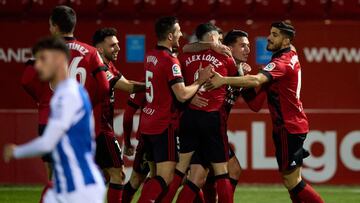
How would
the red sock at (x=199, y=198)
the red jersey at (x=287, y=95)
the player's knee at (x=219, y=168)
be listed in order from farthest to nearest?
the red sock at (x=199, y=198), the red jersey at (x=287, y=95), the player's knee at (x=219, y=168)

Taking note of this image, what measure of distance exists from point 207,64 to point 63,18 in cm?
150

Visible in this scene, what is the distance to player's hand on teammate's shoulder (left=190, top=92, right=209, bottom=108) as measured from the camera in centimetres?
877

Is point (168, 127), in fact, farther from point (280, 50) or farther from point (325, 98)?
point (325, 98)

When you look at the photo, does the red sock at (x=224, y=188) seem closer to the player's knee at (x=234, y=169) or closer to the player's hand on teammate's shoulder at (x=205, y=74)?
the player's knee at (x=234, y=169)


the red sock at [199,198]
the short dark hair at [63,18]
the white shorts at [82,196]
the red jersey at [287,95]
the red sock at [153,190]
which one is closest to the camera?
the white shorts at [82,196]

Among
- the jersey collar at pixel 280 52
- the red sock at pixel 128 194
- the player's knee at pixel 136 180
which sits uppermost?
the jersey collar at pixel 280 52

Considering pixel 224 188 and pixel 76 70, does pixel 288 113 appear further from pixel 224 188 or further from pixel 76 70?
pixel 76 70

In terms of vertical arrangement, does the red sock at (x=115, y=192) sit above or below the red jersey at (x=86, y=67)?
below

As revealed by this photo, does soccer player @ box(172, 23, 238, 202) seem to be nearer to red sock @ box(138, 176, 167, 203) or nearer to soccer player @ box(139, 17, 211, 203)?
soccer player @ box(139, 17, 211, 203)

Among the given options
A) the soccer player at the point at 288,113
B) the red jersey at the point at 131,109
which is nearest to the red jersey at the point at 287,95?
the soccer player at the point at 288,113

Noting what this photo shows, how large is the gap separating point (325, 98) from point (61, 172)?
8.42 meters

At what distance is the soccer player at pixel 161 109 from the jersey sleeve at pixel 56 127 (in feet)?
8.95

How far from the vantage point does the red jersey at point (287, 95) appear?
883 cm

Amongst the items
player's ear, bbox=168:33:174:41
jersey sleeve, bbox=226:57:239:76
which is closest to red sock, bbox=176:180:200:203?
jersey sleeve, bbox=226:57:239:76
